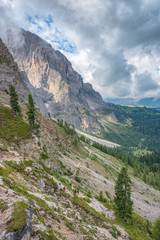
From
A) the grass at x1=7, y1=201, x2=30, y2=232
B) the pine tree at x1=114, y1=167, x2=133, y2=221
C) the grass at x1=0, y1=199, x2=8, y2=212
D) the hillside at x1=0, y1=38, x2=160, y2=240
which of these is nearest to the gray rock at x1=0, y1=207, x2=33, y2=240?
the hillside at x1=0, y1=38, x2=160, y2=240

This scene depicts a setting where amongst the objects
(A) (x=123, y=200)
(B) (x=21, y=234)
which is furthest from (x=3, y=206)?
(A) (x=123, y=200)

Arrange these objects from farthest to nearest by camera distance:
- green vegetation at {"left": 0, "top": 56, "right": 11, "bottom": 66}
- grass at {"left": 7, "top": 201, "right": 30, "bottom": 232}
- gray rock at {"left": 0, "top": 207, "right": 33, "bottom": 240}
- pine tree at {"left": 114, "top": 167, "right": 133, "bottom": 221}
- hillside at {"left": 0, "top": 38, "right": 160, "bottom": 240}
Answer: green vegetation at {"left": 0, "top": 56, "right": 11, "bottom": 66} → pine tree at {"left": 114, "top": 167, "right": 133, "bottom": 221} → hillside at {"left": 0, "top": 38, "right": 160, "bottom": 240} → grass at {"left": 7, "top": 201, "right": 30, "bottom": 232} → gray rock at {"left": 0, "top": 207, "right": 33, "bottom": 240}

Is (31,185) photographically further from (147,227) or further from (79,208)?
(147,227)

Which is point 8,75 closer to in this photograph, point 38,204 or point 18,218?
point 38,204

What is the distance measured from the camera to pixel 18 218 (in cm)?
796

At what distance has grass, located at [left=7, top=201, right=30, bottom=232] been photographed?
7359mm

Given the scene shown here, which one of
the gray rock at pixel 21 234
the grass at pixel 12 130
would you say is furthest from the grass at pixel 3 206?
the grass at pixel 12 130

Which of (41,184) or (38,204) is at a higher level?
(38,204)

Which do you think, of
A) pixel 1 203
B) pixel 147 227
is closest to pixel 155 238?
pixel 147 227

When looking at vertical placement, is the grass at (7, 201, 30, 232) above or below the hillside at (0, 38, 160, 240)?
above

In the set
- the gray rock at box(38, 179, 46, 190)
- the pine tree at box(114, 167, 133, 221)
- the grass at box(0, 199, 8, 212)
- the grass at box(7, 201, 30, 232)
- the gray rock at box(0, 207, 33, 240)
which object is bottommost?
the pine tree at box(114, 167, 133, 221)

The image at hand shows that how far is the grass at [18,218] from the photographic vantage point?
736 cm

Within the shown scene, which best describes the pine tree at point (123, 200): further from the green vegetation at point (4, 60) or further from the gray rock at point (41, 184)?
the green vegetation at point (4, 60)

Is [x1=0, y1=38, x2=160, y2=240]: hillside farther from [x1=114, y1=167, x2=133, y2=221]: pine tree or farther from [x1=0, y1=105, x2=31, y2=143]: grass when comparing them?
[x1=114, y1=167, x2=133, y2=221]: pine tree
